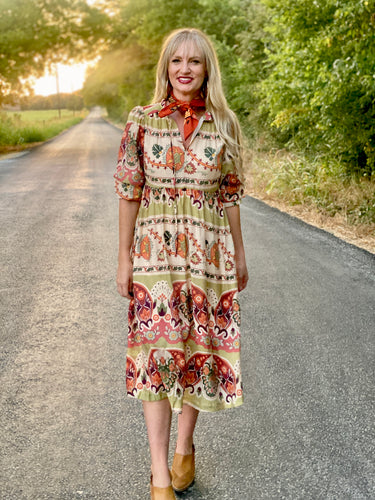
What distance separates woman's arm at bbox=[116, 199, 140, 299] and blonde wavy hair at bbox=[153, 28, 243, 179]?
45 centimetres

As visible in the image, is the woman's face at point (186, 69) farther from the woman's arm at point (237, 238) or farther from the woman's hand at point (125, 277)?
the woman's hand at point (125, 277)

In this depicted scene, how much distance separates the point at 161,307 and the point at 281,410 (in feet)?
4.43

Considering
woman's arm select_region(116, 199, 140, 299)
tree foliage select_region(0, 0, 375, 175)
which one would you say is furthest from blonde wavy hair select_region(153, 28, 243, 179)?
tree foliage select_region(0, 0, 375, 175)

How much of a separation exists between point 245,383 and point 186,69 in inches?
81.5

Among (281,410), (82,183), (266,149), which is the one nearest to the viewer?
(281,410)

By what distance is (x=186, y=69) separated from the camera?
212cm

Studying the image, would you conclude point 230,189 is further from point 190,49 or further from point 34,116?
point 34,116

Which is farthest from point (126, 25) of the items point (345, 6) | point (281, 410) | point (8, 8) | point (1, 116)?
point (281, 410)

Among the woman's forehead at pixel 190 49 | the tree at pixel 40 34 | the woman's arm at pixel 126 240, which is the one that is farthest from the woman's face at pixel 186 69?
the tree at pixel 40 34

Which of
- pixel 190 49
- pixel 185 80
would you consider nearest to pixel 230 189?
pixel 185 80

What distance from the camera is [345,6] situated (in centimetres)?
651

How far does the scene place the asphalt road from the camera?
248 centimetres

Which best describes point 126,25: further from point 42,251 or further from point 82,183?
point 42,251

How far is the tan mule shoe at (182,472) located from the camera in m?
2.38
